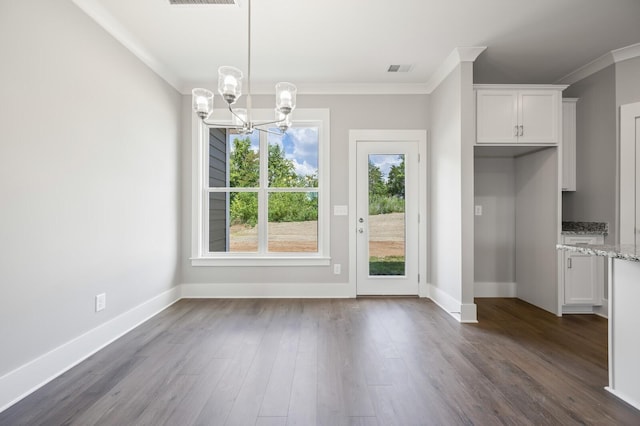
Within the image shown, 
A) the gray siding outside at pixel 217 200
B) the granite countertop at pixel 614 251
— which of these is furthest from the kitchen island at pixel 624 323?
the gray siding outside at pixel 217 200

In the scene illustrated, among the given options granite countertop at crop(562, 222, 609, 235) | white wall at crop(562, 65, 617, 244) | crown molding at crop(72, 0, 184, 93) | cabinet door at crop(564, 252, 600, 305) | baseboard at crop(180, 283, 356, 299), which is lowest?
baseboard at crop(180, 283, 356, 299)

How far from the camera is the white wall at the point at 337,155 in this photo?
158 inches

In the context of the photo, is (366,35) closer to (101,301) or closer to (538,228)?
(538,228)

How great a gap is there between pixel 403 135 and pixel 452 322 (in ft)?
7.49

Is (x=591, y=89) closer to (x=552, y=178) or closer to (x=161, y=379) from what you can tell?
(x=552, y=178)

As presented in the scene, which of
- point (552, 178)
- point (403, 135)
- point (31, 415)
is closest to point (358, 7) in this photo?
point (403, 135)

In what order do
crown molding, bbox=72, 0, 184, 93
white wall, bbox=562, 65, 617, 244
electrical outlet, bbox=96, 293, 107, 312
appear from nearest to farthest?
crown molding, bbox=72, 0, 184, 93, electrical outlet, bbox=96, 293, 107, 312, white wall, bbox=562, 65, 617, 244

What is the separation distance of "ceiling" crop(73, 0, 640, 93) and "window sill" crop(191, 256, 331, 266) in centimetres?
222

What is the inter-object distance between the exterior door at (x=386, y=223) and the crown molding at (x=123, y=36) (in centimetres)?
241

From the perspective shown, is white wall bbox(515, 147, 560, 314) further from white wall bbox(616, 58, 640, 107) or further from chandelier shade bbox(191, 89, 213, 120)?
chandelier shade bbox(191, 89, 213, 120)

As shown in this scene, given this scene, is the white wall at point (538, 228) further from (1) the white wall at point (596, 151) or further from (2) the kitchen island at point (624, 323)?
(2) the kitchen island at point (624, 323)

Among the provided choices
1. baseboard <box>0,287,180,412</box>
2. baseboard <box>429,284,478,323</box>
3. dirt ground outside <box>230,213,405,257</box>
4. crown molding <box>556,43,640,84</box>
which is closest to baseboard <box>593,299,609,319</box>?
baseboard <box>429,284,478,323</box>

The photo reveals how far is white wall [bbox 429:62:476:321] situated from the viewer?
3152 mm

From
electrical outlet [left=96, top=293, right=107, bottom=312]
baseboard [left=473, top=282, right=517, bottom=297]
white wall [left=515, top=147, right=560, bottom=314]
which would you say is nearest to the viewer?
electrical outlet [left=96, top=293, right=107, bottom=312]
